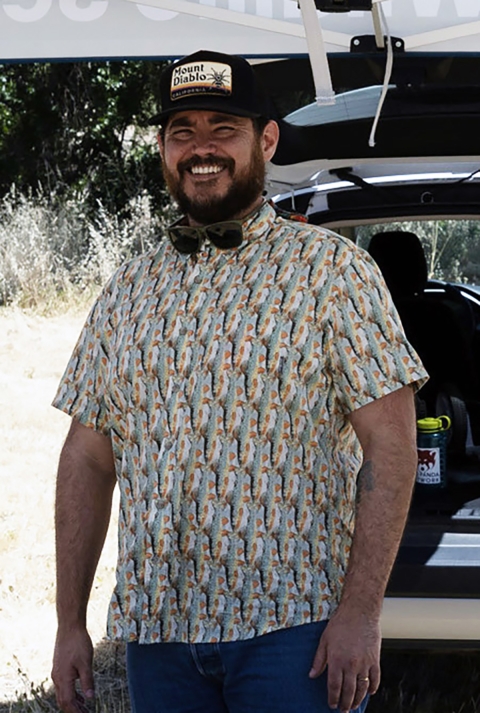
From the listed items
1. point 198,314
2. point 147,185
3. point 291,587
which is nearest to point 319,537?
point 291,587

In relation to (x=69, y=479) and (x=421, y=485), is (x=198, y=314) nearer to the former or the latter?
(x=69, y=479)

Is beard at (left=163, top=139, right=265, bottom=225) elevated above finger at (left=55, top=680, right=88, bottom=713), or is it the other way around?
beard at (left=163, top=139, right=265, bottom=225)

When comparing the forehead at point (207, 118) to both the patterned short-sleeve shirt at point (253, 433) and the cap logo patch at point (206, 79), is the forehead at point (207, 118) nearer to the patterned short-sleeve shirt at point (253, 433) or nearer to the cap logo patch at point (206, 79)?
the cap logo patch at point (206, 79)

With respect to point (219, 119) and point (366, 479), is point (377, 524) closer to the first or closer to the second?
point (366, 479)

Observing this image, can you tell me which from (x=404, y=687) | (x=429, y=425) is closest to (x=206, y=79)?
(x=429, y=425)

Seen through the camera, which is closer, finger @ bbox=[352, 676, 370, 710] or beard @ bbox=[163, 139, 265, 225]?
finger @ bbox=[352, 676, 370, 710]

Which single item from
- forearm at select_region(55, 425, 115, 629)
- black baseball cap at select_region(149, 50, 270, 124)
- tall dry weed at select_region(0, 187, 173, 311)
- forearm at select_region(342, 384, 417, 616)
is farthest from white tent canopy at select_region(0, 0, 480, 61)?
tall dry weed at select_region(0, 187, 173, 311)

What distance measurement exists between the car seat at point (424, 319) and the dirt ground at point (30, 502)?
1.51 meters

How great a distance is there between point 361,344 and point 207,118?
0.49 meters

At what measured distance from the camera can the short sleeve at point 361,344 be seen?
204 cm

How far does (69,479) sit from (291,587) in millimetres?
501

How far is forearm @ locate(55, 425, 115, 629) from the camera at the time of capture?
89.6 inches

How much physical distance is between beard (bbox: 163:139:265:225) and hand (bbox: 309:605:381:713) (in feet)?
2.30

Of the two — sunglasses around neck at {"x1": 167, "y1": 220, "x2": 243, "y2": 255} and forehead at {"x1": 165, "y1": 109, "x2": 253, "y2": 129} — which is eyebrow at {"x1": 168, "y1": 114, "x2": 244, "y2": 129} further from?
sunglasses around neck at {"x1": 167, "y1": 220, "x2": 243, "y2": 255}
